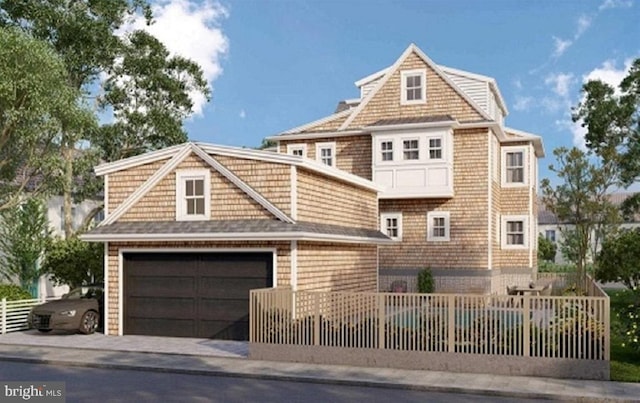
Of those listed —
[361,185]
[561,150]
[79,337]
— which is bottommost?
[79,337]

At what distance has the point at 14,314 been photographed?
21203 millimetres

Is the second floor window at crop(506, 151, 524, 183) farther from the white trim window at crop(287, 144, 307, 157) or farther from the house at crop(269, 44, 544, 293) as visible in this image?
the white trim window at crop(287, 144, 307, 157)

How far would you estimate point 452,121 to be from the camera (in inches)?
1142

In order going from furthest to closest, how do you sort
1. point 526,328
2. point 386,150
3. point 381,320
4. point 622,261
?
point 386,150
point 622,261
point 381,320
point 526,328

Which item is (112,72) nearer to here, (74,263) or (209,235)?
(74,263)

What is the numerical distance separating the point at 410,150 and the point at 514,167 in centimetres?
600

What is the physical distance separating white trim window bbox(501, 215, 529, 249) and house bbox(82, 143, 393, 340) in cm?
1393

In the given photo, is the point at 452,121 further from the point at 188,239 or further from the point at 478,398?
the point at 478,398

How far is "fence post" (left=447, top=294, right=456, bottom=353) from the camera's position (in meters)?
14.3

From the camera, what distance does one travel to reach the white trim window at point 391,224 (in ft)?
103

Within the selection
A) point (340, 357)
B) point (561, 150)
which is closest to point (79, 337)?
point (340, 357)

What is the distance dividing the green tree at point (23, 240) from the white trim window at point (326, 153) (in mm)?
12579

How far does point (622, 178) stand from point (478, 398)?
3322 cm

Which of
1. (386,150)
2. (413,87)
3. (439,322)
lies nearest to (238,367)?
(439,322)
